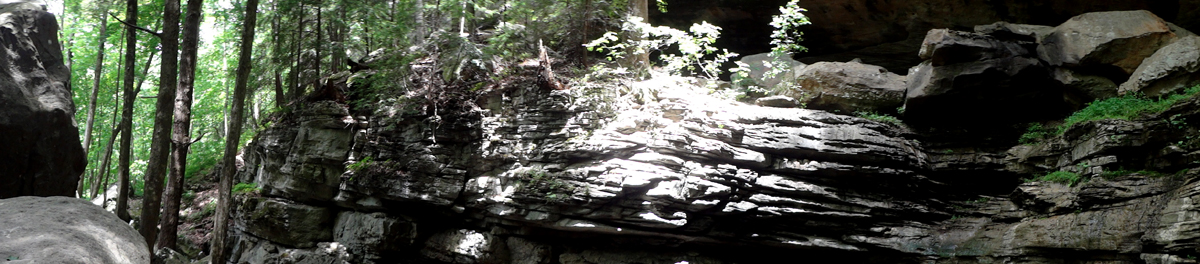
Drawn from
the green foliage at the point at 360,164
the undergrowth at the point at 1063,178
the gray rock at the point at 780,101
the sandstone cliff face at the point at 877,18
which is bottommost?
the green foliage at the point at 360,164

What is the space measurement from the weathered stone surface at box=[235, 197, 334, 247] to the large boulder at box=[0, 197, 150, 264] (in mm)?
7062

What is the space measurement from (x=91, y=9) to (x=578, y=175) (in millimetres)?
13985

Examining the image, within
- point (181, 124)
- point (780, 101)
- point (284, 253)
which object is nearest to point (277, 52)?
point (284, 253)

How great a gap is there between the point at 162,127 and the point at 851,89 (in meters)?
10.8

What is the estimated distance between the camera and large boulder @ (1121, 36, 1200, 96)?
8.41 meters

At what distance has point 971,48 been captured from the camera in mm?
9438

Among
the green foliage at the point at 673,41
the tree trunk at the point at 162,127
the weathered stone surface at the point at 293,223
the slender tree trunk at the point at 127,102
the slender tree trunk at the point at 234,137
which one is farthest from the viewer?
the weathered stone surface at the point at 293,223

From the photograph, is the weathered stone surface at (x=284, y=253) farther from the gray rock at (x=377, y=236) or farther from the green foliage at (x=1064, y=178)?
the green foliage at (x=1064, y=178)

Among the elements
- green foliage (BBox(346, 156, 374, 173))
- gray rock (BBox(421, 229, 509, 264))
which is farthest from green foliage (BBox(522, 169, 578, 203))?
green foliage (BBox(346, 156, 374, 173))

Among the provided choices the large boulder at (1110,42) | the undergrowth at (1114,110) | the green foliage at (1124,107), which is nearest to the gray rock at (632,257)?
the undergrowth at (1114,110)

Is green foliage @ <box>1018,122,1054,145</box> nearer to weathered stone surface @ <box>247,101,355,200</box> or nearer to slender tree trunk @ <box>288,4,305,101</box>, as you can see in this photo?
weathered stone surface @ <box>247,101,355,200</box>

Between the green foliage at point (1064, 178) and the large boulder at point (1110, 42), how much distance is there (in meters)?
2.22

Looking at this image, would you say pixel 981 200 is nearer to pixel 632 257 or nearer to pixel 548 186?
pixel 632 257

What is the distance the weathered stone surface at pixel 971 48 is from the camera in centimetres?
942
